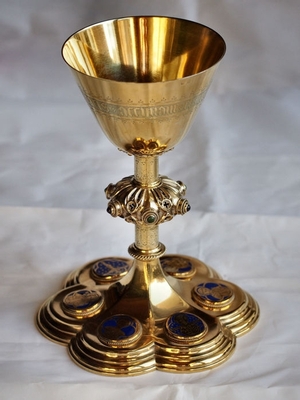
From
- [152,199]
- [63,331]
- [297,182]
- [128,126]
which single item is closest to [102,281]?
[63,331]

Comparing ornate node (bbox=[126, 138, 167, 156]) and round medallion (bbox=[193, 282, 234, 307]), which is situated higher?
ornate node (bbox=[126, 138, 167, 156])

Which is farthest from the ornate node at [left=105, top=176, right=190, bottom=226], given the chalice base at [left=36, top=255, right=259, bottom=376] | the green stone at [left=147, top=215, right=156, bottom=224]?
the chalice base at [left=36, top=255, right=259, bottom=376]

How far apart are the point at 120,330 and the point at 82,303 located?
0.12 meters

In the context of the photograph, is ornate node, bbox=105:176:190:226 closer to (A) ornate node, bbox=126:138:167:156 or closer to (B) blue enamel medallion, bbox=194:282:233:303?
(A) ornate node, bbox=126:138:167:156

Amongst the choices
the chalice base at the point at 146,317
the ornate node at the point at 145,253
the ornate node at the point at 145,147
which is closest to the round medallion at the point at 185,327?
the chalice base at the point at 146,317

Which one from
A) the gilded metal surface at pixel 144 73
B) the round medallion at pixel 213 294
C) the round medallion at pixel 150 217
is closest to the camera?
the gilded metal surface at pixel 144 73

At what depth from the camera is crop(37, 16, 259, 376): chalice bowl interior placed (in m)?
1.42

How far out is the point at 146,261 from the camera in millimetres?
1548

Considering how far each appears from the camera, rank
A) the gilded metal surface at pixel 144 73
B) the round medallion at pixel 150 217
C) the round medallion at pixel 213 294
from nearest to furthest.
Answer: the gilded metal surface at pixel 144 73
the round medallion at pixel 150 217
the round medallion at pixel 213 294

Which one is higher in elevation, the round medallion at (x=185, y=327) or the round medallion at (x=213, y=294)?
the round medallion at (x=213, y=294)

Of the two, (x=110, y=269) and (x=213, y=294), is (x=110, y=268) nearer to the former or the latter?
(x=110, y=269)

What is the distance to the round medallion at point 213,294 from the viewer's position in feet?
5.20

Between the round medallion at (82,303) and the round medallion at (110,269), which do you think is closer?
the round medallion at (82,303)

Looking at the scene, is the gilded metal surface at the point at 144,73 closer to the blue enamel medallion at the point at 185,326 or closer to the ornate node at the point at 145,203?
the ornate node at the point at 145,203
